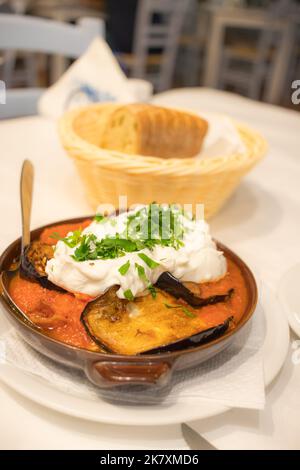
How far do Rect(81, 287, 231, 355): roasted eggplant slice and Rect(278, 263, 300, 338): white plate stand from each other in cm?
16

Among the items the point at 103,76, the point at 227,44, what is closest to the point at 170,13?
the point at 227,44

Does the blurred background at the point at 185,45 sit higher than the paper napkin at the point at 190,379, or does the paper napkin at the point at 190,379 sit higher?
the paper napkin at the point at 190,379

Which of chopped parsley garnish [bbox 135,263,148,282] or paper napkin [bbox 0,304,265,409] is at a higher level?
chopped parsley garnish [bbox 135,263,148,282]

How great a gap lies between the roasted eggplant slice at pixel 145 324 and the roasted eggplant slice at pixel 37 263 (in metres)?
0.10

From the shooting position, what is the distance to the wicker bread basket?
40.8 inches

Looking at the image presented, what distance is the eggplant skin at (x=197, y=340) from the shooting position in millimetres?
610

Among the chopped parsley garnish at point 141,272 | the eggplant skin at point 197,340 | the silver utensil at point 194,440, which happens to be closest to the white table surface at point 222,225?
the silver utensil at point 194,440

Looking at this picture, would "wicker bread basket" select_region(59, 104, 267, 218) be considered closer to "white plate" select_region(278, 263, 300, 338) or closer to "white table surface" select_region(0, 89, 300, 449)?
"white table surface" select_region(0, 89, 300, 449)

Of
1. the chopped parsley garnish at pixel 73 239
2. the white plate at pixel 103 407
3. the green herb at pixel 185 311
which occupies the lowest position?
the white plate at pixel 103 407

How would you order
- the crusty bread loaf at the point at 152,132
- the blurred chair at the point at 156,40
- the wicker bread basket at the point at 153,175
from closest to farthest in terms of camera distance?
1. the wicker bread basket at the point at 153,175
2. the crusty bread loaf at the point at 152,132
3. the blurred chair at the point at 156,40

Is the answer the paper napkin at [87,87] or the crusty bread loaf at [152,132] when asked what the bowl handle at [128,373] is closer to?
the crusty bread loaf at [152,132]

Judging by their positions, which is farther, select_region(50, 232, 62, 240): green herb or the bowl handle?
select_region(50, 232, 62, 240): green herb

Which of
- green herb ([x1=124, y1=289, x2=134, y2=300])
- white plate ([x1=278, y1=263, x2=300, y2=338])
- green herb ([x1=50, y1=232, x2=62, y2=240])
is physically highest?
green herb ([x1=124, y1=289, x2=134, y2=300])

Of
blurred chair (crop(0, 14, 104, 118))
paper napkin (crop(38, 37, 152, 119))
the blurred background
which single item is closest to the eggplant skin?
paper napkin (crop(38, 37, 152, 119))
